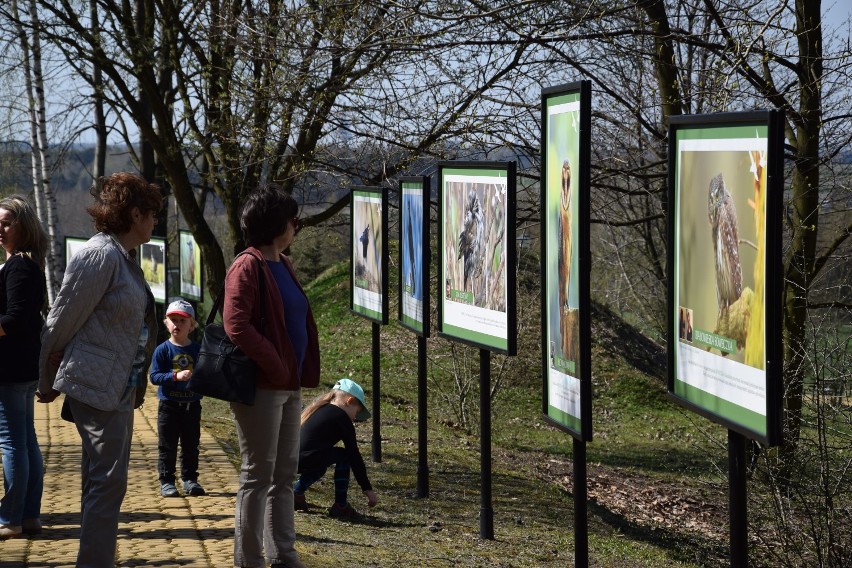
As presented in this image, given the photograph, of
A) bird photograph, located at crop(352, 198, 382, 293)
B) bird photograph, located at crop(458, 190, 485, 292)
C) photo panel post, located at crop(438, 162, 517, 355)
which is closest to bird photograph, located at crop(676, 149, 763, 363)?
photo panel post, located at crop(438, 162, 517, 355)

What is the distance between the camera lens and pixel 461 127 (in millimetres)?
11828

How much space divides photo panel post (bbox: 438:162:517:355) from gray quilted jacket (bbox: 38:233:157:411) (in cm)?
255

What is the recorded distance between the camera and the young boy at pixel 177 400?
766cm

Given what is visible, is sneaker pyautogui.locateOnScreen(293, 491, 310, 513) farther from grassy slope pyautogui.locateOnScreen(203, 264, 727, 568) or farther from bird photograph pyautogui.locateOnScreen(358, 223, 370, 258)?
bird photograph pyautogui.locateOnScreen(358, 223, 370, 258)

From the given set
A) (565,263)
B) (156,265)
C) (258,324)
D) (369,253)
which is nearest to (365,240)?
(369,253)

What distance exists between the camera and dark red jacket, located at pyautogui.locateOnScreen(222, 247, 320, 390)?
209 inches

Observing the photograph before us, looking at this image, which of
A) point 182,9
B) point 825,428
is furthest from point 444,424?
point 825,428

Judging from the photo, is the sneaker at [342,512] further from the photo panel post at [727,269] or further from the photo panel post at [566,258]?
the photo panel post at [727,269]

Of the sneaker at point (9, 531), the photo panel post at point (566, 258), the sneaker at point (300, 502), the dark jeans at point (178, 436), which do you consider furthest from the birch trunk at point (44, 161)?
the photo panel post at point (566, 258)

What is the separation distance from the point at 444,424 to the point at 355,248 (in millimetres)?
5340

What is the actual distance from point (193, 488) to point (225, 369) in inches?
116

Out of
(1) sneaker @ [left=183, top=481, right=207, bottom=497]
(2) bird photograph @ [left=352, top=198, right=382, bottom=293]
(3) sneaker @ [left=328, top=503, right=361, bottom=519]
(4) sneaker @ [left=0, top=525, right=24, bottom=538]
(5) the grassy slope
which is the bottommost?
(5) the grassy slope

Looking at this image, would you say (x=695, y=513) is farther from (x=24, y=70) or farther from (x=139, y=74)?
(x=24, y=70)

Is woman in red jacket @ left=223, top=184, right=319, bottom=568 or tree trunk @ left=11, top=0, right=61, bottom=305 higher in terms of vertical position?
tree trunk @ left=11, top=0, right=61, bottom=305
